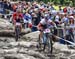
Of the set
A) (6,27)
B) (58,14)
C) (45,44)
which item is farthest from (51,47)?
(6,27)

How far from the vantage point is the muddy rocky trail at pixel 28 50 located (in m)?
15.4

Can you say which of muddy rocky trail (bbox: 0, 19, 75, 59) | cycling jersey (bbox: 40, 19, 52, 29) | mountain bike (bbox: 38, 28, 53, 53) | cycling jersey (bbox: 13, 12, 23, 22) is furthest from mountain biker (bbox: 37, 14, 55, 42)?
cycling jersey (bbox: 13, 12, 23, 22)

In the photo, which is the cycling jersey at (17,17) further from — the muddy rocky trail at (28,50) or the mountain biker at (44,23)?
the mountain biker at (44,23)

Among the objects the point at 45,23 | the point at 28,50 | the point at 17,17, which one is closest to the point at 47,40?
the point at 45,23

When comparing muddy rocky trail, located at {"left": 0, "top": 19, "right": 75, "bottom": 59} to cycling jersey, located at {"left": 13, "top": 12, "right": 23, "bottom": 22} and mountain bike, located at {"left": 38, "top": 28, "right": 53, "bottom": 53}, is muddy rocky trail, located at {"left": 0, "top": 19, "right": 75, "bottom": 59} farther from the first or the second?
cycling jersey, located at {"left": 13, "top": 12, "right": 23, "bottom": 22}

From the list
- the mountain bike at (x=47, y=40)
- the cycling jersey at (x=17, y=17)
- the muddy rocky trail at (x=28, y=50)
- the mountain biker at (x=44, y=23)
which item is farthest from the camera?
the cycling jersey at (x=17, y=17)

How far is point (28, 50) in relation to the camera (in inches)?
674

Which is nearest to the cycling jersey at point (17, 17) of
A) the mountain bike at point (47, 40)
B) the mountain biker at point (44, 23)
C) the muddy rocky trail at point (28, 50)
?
the muddy rocky trail at point (28, 50)

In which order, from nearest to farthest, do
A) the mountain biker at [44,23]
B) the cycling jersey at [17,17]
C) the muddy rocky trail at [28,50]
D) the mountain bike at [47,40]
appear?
the muddy rocky trail at [28,50] → the mountain bike at [47,40] → the mountain biker at [44,23] → the cycling jersey at [17,17]

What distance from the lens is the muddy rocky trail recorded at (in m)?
15.4

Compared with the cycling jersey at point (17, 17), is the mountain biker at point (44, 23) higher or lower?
higher

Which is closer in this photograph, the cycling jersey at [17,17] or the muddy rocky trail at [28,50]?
the muddy rocky trail at [28,50]

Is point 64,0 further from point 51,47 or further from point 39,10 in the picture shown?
point 51,47

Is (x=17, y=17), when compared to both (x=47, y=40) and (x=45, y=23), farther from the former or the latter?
(x=47, y=40)
